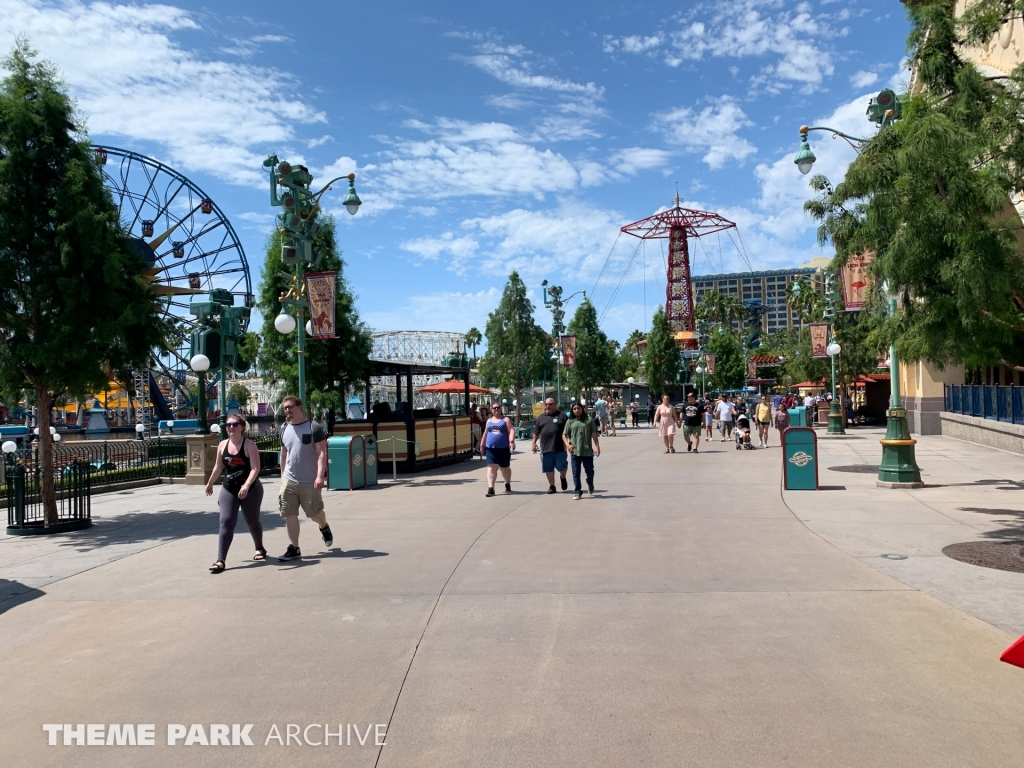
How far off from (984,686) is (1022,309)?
196 inches

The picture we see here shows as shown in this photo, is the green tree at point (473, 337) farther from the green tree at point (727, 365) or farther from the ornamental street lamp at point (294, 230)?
the ornamental street lamp at point (294, 230)

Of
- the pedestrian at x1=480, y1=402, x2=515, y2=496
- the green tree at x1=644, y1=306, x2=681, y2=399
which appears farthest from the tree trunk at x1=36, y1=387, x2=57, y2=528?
the green tree at x1=644, y1=306, x2=681, y2=399

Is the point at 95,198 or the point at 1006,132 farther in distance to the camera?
the point at 95,198

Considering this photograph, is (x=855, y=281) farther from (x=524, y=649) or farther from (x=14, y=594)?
(x=14, y=594)

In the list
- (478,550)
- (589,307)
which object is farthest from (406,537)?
(589,307)

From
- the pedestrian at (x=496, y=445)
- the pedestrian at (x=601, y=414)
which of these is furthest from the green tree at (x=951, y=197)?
the pedestrian at (x=601, y=414)

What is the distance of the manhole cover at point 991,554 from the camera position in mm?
7574

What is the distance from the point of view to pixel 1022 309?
26.9ft

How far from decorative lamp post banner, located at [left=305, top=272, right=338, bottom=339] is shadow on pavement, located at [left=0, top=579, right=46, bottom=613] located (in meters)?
8.12

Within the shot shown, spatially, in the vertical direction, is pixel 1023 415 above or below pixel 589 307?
below

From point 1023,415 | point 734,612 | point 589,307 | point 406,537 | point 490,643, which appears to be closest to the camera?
point 490,643

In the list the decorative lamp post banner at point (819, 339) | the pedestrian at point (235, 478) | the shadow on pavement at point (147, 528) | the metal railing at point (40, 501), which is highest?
the decorative lamp post banner at point (819, 339)

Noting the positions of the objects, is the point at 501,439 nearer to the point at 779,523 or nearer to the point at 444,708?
the point at 779,523

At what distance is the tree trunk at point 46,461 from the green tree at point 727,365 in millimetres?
74935
